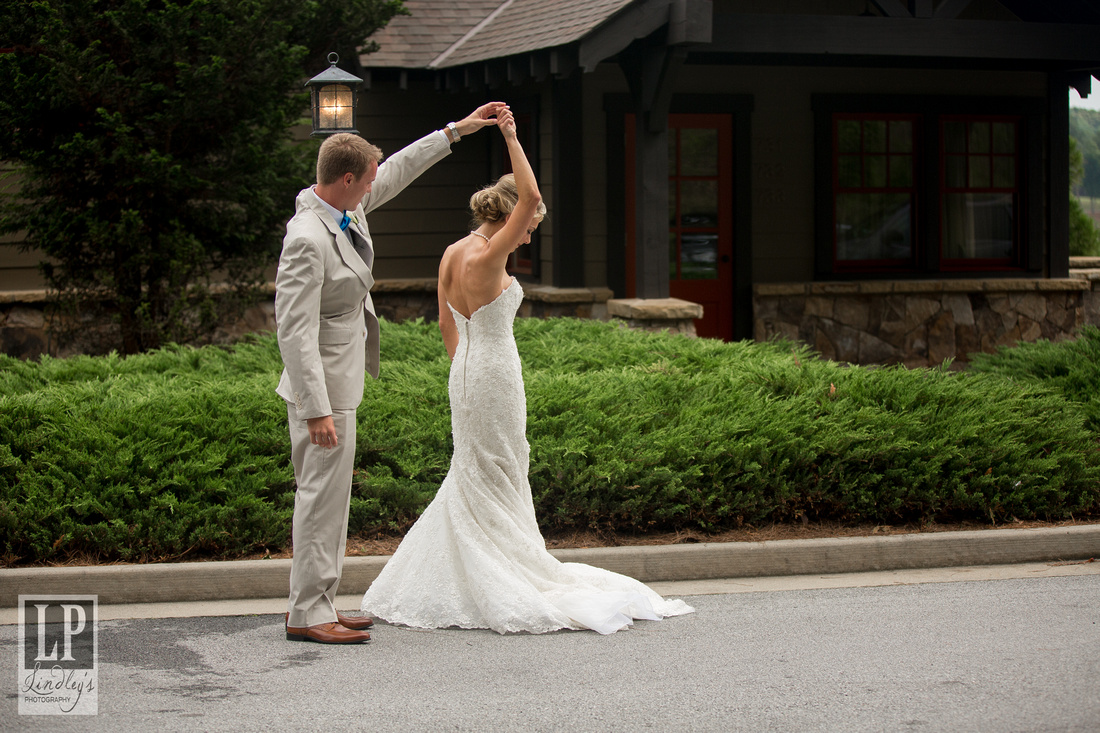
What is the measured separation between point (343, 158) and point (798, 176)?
9057 mm

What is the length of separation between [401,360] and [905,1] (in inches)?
298

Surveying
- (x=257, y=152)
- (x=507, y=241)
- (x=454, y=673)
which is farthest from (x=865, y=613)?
(x=257, y=152)

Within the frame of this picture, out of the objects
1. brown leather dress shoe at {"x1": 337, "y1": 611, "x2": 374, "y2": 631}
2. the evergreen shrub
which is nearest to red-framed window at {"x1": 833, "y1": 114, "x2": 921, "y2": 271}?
the evergreen shrub

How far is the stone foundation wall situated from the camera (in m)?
12.4

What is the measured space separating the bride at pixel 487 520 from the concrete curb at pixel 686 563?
61 cm

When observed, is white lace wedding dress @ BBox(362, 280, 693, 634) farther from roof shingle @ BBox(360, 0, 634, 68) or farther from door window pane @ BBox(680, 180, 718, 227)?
door window pane @ BBox(680, 180, 718, 227)

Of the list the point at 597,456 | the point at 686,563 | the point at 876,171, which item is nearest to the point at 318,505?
the point at 597,456

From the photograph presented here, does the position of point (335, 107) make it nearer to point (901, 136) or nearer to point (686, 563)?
point (686, 563)

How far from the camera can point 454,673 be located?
13.8 ft

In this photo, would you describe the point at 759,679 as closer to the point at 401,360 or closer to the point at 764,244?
the point at 401,360

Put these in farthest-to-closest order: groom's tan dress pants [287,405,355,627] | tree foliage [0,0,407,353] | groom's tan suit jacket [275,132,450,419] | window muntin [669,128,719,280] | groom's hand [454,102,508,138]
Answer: window muntin [669,128,719,280], tree foliage [0,0,407,353], groom's hand [454,102,508,138], groom's tan dress pants [287,405,355,627], groom's tan suit jacket [275,132,450,419]

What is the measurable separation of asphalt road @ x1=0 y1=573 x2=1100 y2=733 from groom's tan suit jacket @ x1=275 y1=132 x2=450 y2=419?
42.3 inches

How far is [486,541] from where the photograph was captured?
4.80 metres

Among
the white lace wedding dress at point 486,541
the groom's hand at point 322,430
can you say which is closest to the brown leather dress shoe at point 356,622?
the white lace wedding dress at point 486,541
